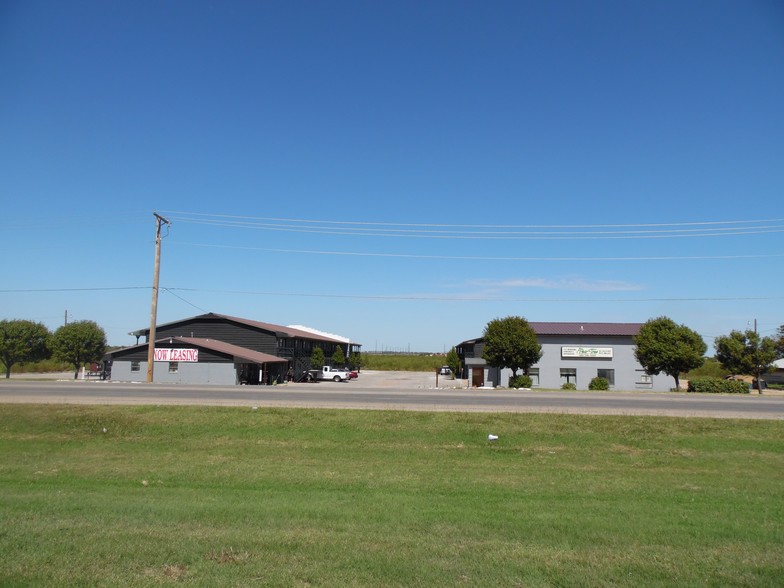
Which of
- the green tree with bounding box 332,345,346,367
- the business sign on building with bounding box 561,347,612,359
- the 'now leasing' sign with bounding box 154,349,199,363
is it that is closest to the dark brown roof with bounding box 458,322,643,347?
the business sign on building with bounding box 561,347,612,359

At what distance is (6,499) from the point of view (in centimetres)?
908

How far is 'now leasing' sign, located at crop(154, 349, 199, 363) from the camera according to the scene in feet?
168

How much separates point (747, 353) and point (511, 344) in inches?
990

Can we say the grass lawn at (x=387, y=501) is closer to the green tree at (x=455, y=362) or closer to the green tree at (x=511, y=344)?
the green tree at (x=511, y=344)

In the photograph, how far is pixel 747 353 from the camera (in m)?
57.8

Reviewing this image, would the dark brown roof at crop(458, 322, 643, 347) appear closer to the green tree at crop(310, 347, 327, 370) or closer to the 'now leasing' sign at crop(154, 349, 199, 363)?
the green tree at crop(310, 347, 327, 370)

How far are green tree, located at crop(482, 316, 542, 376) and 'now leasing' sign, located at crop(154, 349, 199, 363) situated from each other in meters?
26.6

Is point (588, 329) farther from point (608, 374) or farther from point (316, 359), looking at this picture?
point (316, 359)

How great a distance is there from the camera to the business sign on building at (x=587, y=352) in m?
59.8

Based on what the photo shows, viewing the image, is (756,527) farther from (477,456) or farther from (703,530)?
(477,456)

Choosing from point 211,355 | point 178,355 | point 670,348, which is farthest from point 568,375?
point 178,355

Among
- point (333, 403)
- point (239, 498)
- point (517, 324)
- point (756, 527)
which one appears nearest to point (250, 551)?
point (239, 498)

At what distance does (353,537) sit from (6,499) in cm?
597

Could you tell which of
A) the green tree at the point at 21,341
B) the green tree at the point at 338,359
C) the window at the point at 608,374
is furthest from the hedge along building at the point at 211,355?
the window at the point at 608,374
